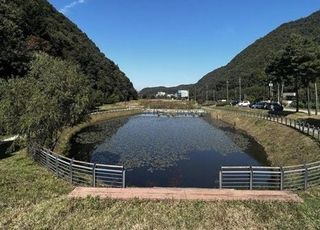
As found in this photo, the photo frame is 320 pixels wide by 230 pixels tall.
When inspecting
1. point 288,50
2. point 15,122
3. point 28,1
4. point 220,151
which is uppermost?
point 28,1

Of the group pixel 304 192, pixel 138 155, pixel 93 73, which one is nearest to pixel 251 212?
pixel 304 192

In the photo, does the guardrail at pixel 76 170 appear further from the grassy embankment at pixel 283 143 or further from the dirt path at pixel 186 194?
the grassy embankment at pixel 283 143

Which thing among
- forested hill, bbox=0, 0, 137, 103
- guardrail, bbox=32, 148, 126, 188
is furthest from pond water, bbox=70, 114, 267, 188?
forested hill, bbox=0, 0, 137, 103

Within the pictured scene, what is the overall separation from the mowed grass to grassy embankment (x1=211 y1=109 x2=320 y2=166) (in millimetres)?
13961

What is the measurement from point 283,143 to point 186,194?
24.0m

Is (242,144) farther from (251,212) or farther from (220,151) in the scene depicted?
(251,212)

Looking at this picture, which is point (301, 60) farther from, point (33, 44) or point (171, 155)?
point (33, 44)

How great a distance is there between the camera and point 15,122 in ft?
92.6

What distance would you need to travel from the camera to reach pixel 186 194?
1717 centimetres

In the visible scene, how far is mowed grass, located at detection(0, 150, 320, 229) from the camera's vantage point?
1477cm

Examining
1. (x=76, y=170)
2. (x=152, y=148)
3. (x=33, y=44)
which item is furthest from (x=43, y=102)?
(x=33, y=44)

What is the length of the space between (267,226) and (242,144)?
32130 mm

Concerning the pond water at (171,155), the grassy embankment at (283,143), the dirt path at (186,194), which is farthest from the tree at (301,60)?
the dirt path at (186,194)

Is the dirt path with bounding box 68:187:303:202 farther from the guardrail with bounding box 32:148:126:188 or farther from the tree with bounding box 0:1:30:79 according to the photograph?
the tree with bounding box 0:1:30:79
